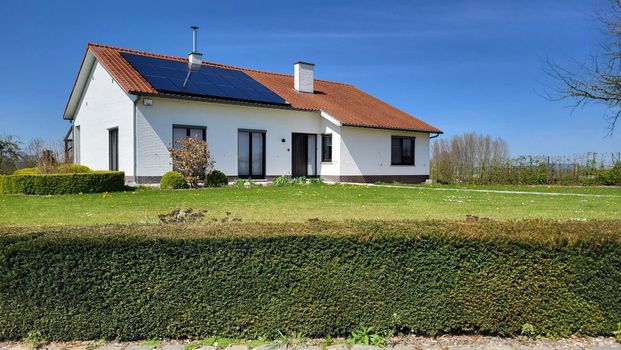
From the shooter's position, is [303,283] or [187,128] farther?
[187,128]

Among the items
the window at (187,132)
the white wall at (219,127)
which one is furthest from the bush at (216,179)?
the window at (187,132)

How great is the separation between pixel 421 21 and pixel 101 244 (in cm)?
1353

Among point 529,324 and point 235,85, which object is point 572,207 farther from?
point 235,85

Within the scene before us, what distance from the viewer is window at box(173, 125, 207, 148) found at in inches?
718

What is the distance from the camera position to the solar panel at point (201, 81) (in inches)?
723

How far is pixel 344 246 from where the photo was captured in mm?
3750

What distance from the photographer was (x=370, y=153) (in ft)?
75.8

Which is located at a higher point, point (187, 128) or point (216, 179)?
point (187, 128)

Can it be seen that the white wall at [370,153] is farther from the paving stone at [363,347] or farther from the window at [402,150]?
the paving stone at [363,347]

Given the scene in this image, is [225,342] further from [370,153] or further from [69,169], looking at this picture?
[370,153]

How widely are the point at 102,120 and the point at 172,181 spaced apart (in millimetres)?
6253

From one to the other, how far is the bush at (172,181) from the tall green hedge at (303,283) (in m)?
12.5

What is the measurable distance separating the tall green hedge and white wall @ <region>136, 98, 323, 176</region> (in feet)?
46.4

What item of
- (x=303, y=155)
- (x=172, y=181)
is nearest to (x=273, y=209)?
(x=172, y=181)
